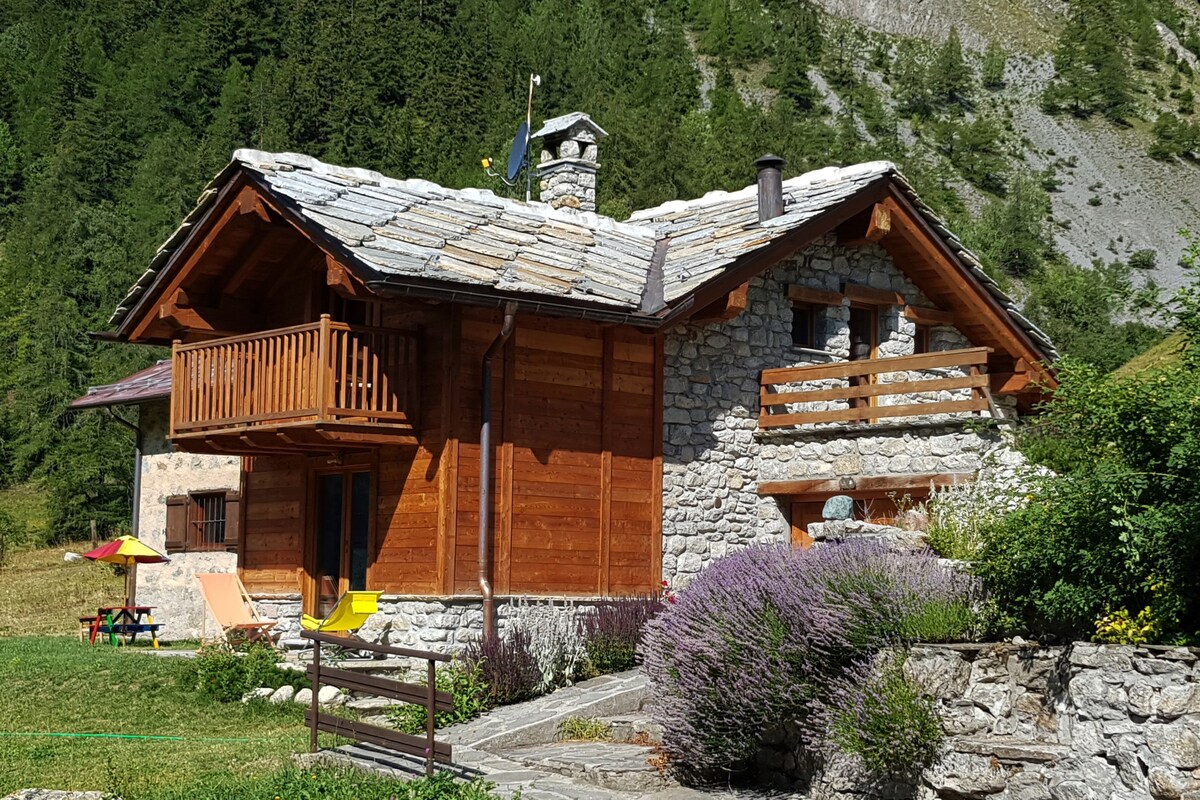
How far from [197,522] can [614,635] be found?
370 inches

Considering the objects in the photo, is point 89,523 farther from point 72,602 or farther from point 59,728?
point 59,728

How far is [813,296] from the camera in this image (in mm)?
16969

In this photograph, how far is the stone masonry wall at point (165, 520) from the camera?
20234 millimetres

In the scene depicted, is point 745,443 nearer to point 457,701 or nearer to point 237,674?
point 457,701

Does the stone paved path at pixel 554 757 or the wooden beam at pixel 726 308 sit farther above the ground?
the wooden beam at pixel 726 308

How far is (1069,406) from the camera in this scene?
810 centimetres

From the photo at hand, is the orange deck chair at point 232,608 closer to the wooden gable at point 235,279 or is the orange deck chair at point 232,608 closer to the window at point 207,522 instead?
the wooden gable at point 235,279

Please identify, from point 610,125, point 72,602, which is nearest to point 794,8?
point 610,125

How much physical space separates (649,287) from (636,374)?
3.59 ft

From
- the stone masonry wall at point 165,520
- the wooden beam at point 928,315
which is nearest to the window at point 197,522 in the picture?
the stone masonry wall at point 165,520

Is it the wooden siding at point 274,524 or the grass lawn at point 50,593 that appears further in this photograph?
the grass lawn at point 50,593

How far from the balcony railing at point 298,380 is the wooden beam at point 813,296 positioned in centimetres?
522

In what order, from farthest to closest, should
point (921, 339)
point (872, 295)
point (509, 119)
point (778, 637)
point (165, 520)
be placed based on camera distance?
1. point (509, 119)
2. point (165, 520)
3. point (921, 339)
4. point (872, 295)
5. point (778, 637)

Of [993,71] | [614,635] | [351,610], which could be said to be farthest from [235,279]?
[993,71]
